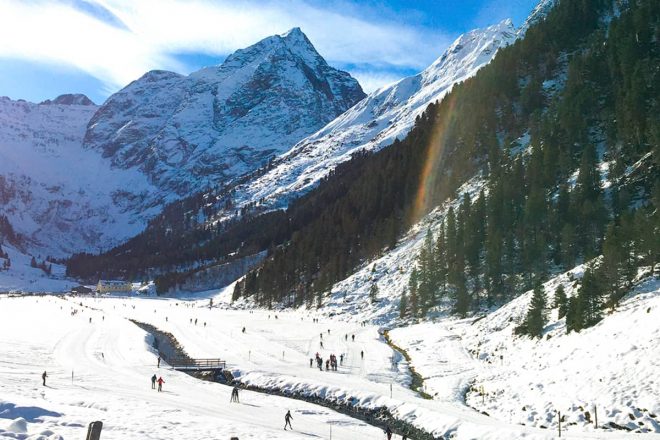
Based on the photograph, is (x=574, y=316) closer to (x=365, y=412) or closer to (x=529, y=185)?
(x=365, y=412)

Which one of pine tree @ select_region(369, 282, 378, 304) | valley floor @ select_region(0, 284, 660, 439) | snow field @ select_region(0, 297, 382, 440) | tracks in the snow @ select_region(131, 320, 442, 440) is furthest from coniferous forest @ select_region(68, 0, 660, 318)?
snow field @ select_region(0, 297, 382, 440)

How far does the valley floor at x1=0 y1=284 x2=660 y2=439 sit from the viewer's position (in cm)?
2814

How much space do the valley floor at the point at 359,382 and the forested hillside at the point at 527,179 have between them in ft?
21.9

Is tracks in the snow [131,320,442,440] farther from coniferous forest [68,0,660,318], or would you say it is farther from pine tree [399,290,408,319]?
pine tree [399,290,408,319]

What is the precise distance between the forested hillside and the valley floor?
6684 millimetres

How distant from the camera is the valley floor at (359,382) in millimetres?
28141

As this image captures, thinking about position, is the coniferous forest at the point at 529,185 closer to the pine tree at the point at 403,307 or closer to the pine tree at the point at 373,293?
the pine tree at the point at 403,307

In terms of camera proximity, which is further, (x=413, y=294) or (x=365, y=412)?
(x=413, y=294)

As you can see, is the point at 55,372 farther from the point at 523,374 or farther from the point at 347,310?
the point at 347,310

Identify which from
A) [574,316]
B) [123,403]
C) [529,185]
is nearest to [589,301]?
[574,316]

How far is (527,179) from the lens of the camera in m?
85.9

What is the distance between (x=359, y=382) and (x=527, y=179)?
55.1 meters

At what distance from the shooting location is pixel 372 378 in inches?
1905

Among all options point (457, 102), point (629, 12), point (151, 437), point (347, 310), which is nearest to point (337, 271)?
point (347, 310)
